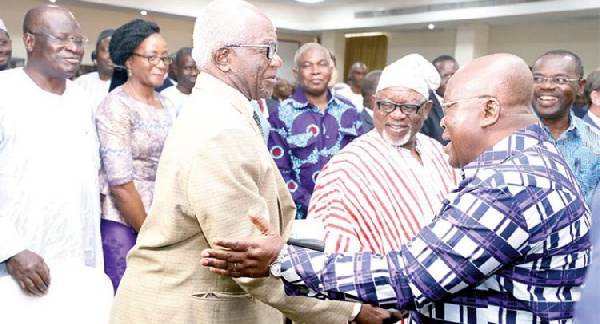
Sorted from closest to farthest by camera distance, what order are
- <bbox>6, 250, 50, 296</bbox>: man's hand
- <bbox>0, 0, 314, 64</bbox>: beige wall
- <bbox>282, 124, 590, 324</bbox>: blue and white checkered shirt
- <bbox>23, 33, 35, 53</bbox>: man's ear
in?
<bbox>282, 124, 590, 324</bbox>: blue and white checkered shirt → <bbox>6, 250, 50, 296</bbox>: man's hand → <bbox>23, 33, 35, 53</bbox>: man's ear → <bbox>0, 0, 314, 64</bbox>: beige wall

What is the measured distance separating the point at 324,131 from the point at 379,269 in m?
2.38

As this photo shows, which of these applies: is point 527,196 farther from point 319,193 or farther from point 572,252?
point 319,193

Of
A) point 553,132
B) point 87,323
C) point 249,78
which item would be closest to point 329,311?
point 249,78

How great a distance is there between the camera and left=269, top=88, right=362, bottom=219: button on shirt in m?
3.73

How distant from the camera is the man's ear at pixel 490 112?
1.52 m

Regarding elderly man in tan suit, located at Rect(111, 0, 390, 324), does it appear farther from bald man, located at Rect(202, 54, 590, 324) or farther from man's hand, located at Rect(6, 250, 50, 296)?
man's hand, located at Rect(6, 250, 50, 296)

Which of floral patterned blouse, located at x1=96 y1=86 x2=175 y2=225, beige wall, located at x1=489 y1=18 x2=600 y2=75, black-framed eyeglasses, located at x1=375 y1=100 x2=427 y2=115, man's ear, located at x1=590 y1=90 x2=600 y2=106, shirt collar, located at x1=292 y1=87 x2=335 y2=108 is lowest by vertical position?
floral patterned blouse, located at x1=96 y1=86 x2=175 y2=225

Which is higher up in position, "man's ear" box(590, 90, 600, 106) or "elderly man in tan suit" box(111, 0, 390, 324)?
"man's ear" box(590, 90, 600, 106)

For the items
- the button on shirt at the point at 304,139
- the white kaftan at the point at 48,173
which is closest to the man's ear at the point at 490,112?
the white kaftan at the point at 48,173

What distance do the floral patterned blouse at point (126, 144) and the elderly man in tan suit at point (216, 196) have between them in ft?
3.66

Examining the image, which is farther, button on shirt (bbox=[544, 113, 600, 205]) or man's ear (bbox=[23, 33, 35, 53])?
button on shirt (bbox=[544, 113, 600, 205])

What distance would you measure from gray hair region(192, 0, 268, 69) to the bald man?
53 centimetres

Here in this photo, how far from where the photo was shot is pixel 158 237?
168 cm

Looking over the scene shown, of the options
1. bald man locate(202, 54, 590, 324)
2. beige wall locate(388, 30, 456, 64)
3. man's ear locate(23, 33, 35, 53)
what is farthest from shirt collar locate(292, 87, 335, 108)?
beige wall locate(388, 30, 456, 64)
